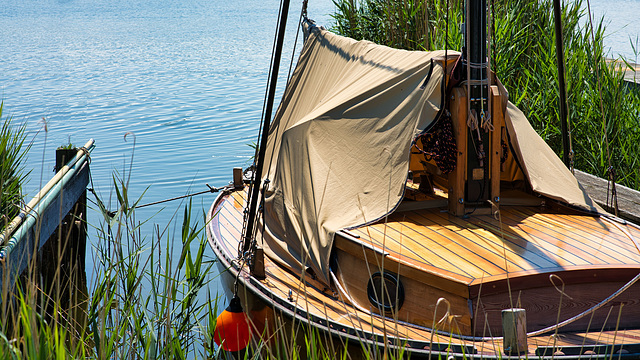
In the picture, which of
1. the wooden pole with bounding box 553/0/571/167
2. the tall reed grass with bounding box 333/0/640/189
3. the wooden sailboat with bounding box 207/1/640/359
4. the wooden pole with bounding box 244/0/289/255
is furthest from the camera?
the tall reed grass with bounding box 333/0/640/189

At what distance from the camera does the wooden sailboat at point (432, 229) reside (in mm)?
3137

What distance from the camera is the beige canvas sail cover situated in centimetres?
379

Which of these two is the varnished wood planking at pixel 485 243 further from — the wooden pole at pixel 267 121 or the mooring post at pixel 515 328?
the wooden pole at pixel 267 121

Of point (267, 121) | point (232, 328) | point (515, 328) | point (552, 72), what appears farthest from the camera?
point (552, 72)

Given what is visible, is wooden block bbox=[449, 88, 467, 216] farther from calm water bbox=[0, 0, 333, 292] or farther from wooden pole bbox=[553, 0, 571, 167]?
calm water bbox=[0, 0, 333, 292]

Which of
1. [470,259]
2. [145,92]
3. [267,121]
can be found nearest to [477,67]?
[470,259]

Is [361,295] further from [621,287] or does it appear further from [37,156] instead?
[37,156]

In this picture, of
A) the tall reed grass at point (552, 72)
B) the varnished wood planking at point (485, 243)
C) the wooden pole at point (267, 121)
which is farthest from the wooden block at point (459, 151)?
the tall reed grass at point (552, 72)

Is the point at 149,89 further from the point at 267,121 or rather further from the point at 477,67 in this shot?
the point at 477,67

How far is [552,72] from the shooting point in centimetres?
675

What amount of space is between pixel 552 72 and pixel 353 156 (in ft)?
12.2

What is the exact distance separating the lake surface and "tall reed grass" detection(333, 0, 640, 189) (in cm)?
63

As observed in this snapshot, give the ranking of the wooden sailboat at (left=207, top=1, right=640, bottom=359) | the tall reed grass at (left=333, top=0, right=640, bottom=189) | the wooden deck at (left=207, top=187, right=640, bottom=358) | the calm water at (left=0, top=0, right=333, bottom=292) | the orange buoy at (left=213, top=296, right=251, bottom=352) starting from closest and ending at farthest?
the wooden deck at (left=207, top=187, right=640, bottom=358)
the wooden sailboat at (left=207, top=1, right=640, bottom=359)
the orange buoy at (left=213, top=296, right=251, bottom=352)
the tall reed grass at (left=333, top=0, right=640, bottom=189)
the calm water at (left=0, top=0, right=333, bottom=292)

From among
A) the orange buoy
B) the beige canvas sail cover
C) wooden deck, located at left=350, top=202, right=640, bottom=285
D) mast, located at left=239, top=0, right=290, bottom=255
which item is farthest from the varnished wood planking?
the orange buoy
